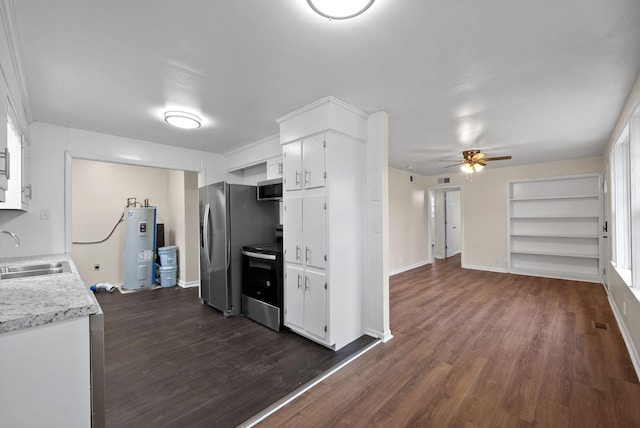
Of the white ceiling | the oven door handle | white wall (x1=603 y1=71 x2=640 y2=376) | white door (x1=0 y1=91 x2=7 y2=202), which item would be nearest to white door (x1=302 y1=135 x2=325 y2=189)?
the white ceiling

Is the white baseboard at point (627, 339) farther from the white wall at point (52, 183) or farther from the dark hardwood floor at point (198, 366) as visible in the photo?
the white wall at point (52, 183)

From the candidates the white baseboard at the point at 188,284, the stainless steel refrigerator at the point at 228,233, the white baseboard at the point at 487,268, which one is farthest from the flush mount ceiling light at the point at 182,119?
the white baseboard at the point at 487,268

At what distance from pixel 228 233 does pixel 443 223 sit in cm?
685

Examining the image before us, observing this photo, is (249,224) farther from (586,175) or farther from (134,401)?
(586,175)

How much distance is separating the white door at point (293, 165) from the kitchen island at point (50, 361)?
2047 millimetres

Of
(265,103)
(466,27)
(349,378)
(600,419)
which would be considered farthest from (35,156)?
(600,419)

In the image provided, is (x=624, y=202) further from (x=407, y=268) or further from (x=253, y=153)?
(x=253, y=153)

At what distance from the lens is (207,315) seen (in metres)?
3.71

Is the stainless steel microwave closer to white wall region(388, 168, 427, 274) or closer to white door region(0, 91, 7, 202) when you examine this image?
white door region(0, 91, 7, 202)

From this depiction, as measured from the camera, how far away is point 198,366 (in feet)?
8.04

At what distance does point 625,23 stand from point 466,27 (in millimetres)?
912

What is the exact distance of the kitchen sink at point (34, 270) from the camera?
2.13 meters

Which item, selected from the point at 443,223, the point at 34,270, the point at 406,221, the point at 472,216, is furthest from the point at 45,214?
the point at 443,223

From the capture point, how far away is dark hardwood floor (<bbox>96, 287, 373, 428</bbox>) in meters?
1.90
